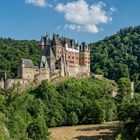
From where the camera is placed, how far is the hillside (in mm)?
146250

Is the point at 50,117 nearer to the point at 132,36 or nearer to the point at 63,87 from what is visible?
the point at 63,87

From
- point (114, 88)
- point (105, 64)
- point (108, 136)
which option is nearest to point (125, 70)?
point (105, 64)

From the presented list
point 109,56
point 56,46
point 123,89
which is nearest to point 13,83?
point 56,46

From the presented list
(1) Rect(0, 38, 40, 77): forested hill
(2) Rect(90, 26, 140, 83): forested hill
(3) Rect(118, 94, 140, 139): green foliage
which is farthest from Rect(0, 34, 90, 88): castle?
(3) Rect(118, 94, 140, 139): green foliage

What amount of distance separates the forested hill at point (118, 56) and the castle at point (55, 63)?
85.1ft

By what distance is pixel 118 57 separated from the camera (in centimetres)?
16175

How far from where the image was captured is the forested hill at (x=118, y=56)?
147m

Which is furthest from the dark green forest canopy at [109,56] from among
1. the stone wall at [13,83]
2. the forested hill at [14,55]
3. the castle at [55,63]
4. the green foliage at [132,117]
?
the green foliage at [132,117]

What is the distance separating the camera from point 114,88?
114 m

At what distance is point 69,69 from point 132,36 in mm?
80749

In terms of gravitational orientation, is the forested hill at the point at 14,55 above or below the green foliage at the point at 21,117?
above

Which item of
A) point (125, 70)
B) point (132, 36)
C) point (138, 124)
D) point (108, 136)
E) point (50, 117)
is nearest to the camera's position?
point (138, 124)

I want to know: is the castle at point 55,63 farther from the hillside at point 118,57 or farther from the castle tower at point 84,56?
the hillside at point 118,57

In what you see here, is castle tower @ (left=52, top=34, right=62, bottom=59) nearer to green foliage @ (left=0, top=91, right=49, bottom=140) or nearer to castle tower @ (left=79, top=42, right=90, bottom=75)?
castle tower @ (left=79, top=42, right=90, bottom=75)
